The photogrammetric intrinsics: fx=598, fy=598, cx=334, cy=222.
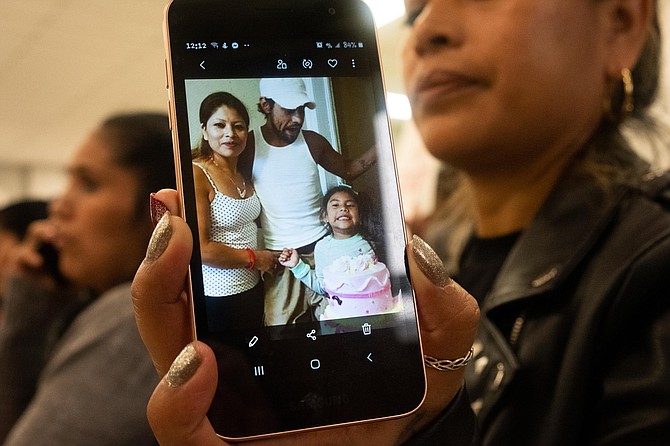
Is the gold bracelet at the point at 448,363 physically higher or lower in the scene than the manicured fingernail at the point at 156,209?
lower

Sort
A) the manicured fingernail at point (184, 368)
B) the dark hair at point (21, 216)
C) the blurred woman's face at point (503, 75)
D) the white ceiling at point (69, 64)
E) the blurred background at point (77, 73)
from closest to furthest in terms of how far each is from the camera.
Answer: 1. the manicured fingernail at point (184, 368)
2. the blurred woman's face at point (503, 75)
3. the blurred background at point (77, 73)
4. the dark hair at point (21, 216)
5. the white ceiling at point (69, 64)

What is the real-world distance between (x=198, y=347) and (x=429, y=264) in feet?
0.48

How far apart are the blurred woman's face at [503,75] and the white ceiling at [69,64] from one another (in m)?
1.14

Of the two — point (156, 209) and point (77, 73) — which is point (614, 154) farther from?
point (77, 73)

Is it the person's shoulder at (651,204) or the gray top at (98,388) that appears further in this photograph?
the gray top at (98,388)

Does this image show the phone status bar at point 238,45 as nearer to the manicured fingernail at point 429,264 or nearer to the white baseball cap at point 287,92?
the white baseball cap at point 287,92

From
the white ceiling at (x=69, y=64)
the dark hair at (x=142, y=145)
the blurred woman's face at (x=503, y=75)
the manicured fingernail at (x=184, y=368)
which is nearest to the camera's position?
the manicured fingernail at (x=184, y=368)

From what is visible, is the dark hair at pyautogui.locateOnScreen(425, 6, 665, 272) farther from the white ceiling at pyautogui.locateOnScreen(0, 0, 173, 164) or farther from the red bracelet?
the white ceiling at pyautogui.locateOnScreen(0, 0, 173, 164)

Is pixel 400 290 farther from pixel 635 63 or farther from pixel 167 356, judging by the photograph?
pixel 635 63

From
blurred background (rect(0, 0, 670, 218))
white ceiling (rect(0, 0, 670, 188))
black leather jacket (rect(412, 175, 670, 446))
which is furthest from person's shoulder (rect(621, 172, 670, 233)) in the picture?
white ceiling (rect(0, 0, 670, 188))

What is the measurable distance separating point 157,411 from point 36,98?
376cm

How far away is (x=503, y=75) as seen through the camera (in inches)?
25.3

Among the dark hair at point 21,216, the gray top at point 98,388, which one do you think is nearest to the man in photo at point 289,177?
the gray top at point 98,388

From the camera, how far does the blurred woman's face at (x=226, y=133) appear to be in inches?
14.8
